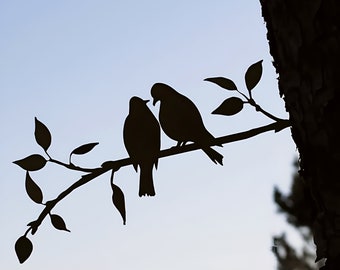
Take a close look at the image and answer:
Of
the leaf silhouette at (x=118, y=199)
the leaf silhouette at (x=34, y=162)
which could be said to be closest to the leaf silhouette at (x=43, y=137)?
the leaf silhouette at (x=34, y=162)

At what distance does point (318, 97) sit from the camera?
703 mm

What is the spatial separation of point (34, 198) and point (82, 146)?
10 centimetres

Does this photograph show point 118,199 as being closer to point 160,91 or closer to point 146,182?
point 146,182

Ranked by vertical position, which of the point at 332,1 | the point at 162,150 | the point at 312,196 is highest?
the point at 332,1

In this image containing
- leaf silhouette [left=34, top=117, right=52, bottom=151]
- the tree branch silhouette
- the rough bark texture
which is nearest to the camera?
the rough bark texture

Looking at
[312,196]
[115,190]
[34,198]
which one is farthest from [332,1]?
[34,198]

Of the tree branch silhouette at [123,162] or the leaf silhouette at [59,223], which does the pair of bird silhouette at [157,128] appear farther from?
the leaf silhouette at [59,223]

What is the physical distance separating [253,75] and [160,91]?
0.13 metres

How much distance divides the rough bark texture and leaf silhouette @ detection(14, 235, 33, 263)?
1.31 ft

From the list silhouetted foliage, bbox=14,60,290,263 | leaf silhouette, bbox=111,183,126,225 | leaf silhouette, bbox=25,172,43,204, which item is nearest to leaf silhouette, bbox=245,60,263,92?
silhouetted foliage, bbox=14,60,290,263

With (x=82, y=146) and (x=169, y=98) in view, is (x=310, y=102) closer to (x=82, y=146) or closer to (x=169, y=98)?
(x=169, y=98)

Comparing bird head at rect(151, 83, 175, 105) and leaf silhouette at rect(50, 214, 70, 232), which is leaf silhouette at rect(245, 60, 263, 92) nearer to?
bird head at rect(151, 83, 175, 105)

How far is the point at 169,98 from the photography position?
88 centimetres

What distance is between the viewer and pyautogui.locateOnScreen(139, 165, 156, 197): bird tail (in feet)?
2.85
